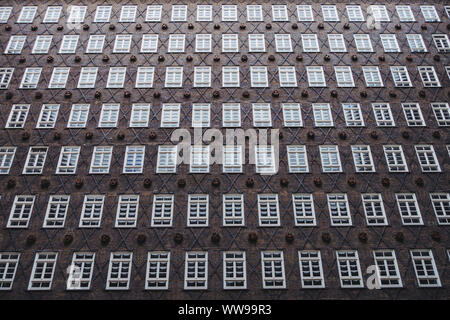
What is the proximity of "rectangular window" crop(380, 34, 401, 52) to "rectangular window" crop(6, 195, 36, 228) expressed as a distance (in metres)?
31.4

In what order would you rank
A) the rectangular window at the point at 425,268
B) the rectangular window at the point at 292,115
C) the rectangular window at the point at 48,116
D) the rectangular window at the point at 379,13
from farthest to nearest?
the rectangular window at the point at 379,13
the rectangular window at the point at 292,115
the rectangular window at the point at 48,116
the rectangular window at the point at 425,268

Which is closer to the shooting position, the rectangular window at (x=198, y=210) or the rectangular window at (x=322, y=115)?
the rectangular window at (x=198, y=210)

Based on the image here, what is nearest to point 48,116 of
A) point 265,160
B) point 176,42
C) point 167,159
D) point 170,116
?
point 170,116

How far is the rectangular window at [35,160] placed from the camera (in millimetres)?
31859

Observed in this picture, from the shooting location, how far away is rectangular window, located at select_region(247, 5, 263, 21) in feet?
131

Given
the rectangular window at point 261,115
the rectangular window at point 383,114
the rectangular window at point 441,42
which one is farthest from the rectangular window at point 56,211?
the rectangular window at point 441,42

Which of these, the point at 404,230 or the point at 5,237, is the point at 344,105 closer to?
the point at 404,230

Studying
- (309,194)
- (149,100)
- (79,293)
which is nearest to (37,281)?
(79,293)

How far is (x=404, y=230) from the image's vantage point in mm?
29641

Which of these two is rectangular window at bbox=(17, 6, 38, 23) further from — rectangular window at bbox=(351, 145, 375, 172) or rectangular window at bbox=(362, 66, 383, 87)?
rectangular window at bbox=(351, 145, 375, 172)

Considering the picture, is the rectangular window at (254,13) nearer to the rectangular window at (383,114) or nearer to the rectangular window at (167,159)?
the rectangular window at (383,114)

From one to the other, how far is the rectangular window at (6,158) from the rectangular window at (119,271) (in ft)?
35.4

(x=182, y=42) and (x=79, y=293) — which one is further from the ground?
(x=182, y=42)

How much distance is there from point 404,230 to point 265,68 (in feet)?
55.7
